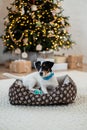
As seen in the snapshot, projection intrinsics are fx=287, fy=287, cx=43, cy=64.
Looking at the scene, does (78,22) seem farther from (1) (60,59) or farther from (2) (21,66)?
(2) (21,66)

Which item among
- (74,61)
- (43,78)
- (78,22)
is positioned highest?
(78,22)

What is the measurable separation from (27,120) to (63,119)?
1.00ft

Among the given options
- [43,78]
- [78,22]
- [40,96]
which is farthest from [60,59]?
[40,96]

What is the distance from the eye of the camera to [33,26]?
17.4 feet

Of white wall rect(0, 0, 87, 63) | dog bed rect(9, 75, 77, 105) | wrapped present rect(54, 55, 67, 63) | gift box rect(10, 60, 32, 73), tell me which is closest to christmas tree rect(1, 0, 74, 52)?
wrapped present rect(54, 55, 67, 63)

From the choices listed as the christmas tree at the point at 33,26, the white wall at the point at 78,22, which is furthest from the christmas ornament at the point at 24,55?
the white wall at the point at 78,22

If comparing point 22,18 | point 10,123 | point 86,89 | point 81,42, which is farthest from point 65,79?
point 81,42

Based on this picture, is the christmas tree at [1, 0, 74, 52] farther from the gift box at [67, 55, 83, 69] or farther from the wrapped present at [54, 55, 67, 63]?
the gift box at [67, 55, 83, 69]

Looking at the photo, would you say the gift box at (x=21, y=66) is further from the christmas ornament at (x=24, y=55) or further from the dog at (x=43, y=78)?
the dog at (x=43, y=78)

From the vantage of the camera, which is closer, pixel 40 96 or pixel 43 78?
pixel 40 96

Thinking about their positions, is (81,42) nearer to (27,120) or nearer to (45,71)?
(45,71)

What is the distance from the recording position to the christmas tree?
5.25m

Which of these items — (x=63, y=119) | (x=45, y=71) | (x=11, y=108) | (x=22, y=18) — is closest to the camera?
(x=63, y=119)

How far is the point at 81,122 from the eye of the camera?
7.68ft
